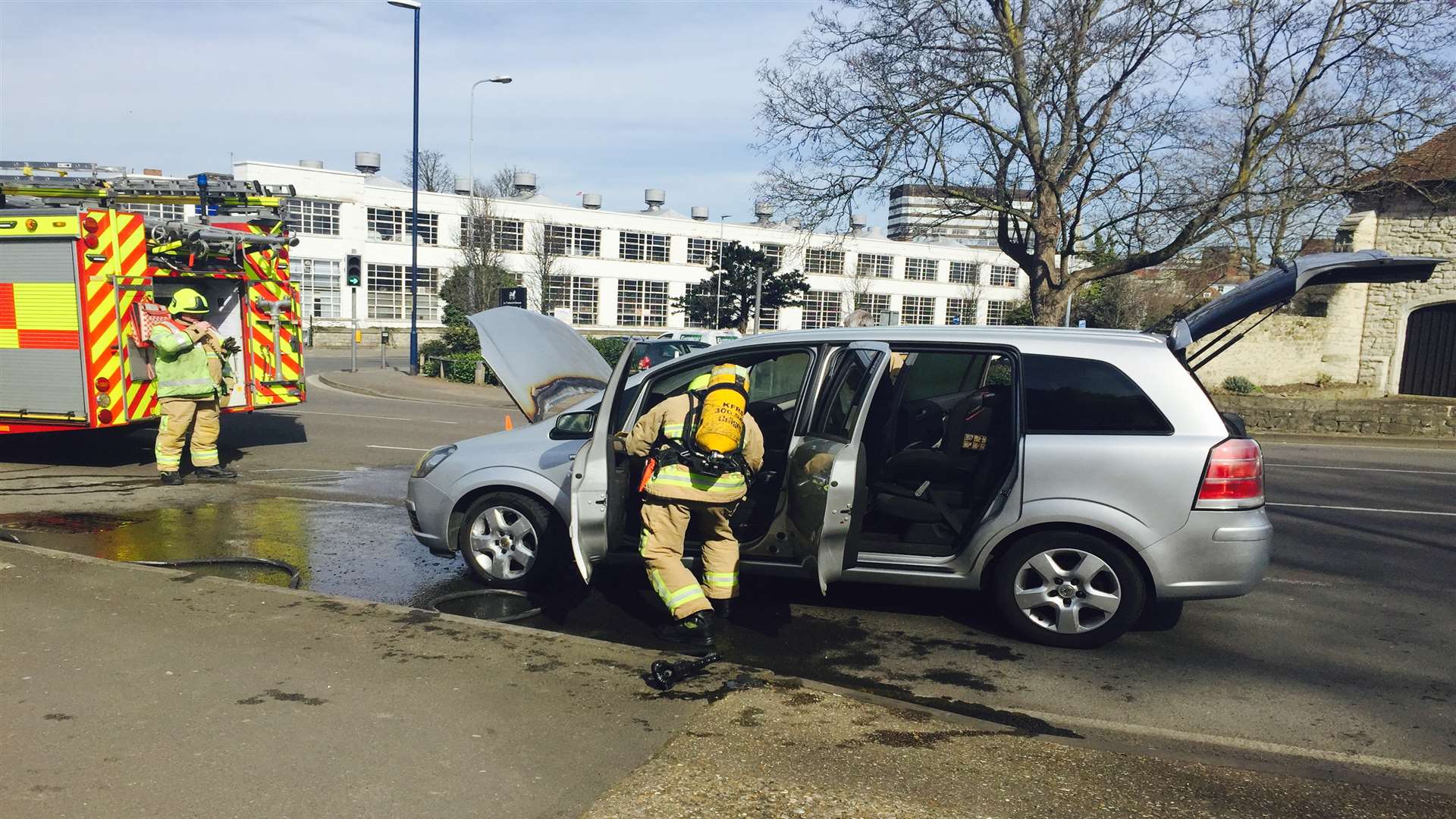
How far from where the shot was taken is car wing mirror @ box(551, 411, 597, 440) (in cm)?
606

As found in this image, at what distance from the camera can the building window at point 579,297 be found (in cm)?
6097

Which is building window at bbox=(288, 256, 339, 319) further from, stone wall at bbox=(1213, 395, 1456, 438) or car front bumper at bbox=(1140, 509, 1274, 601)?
car front bumper at bbox=(1140, 509, 1274, 601)

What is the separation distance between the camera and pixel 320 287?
175 ft

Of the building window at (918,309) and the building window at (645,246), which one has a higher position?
→ the building window at (645,246)

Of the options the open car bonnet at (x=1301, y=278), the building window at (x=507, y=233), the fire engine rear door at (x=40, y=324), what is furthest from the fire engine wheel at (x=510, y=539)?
the building window at (x=507, y=233)

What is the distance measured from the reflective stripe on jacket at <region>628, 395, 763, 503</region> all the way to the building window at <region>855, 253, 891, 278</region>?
66553 millimetres

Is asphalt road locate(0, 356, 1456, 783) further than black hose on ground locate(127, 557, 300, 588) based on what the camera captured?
No

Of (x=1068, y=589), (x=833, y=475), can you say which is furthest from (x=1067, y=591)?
(x=833, y=475)

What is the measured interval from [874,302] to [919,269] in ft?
16.7

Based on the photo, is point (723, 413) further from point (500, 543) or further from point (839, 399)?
point (500, 543)

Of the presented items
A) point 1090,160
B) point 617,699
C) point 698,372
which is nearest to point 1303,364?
point 1090,160

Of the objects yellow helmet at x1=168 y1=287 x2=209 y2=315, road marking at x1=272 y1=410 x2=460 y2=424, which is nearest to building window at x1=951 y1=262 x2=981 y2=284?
road marking at x1=272 y1=410 x2=460 y2=424

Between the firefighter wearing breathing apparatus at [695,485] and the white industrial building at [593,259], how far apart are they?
40043 mm

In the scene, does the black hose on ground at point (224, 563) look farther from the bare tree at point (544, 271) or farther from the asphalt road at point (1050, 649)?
the bare tree at point (544, 271)
